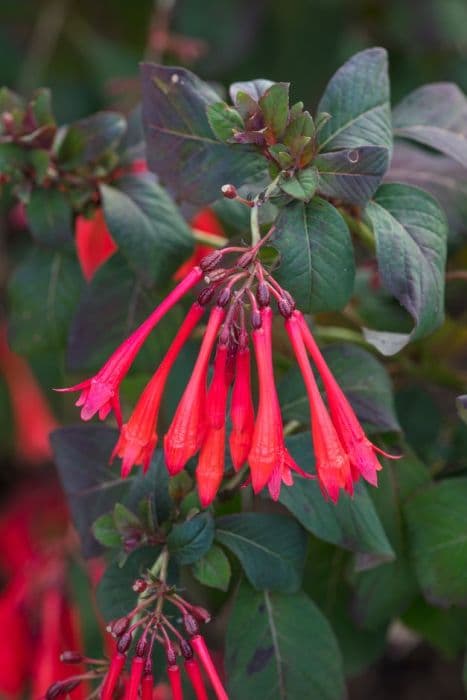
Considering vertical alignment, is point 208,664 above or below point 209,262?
below

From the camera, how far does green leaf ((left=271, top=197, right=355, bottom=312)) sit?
24.4 inches

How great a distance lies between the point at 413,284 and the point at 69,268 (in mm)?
369

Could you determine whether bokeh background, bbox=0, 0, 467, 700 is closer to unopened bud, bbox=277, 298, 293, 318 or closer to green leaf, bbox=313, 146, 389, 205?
green leaf, bbox=313, 146, 389, 205

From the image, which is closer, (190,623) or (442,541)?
(190,623)

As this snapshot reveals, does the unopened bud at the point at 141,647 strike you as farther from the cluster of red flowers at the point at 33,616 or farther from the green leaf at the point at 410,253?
the green leaf at the point at 410,253

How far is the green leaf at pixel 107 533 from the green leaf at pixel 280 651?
11 cm

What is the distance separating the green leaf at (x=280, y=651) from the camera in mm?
693

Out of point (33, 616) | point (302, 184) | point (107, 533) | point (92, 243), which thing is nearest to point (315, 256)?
point (302, 184)

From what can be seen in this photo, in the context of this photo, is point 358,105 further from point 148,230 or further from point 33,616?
point 33,616

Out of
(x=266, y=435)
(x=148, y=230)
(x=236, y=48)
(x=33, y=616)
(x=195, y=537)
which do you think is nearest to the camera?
(x=266, y=435)

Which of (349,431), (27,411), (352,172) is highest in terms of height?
(352,172)

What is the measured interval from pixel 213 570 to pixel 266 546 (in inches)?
1.9

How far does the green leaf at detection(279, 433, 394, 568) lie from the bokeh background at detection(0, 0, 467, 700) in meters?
0.72

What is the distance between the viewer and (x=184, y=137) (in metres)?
0.72
